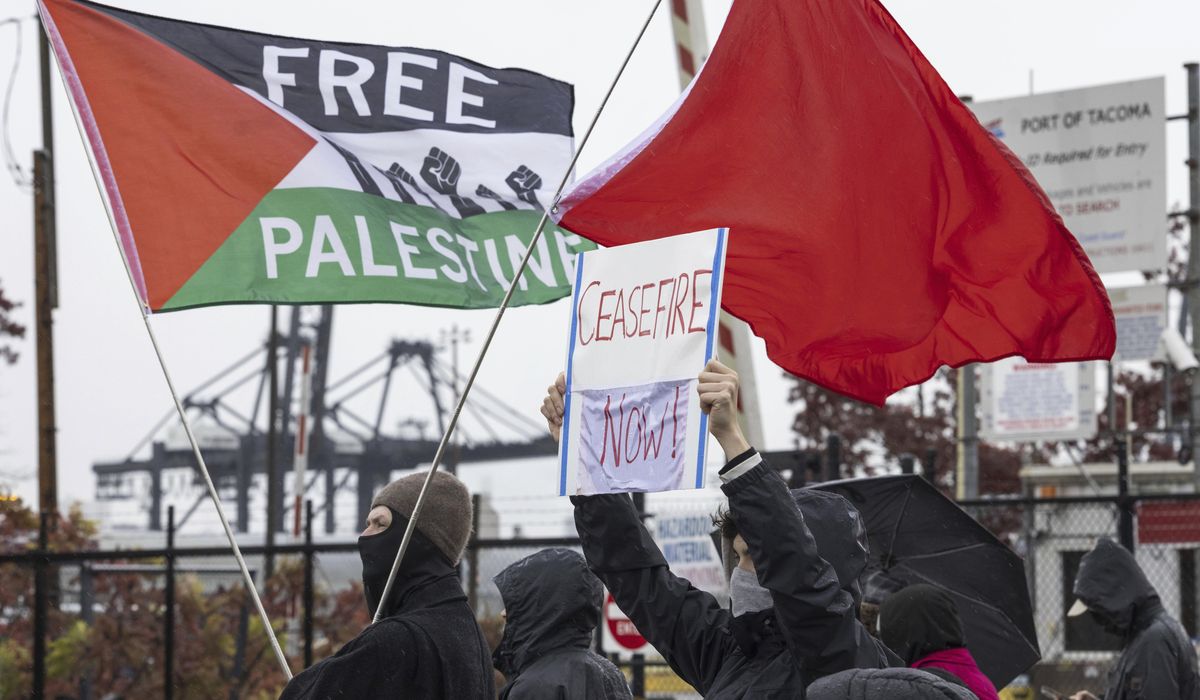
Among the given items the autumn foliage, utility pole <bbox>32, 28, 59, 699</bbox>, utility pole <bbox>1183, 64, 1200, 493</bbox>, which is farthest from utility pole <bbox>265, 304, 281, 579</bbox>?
utility pole <bbox>1183, 64, 1200, 493</bbox>

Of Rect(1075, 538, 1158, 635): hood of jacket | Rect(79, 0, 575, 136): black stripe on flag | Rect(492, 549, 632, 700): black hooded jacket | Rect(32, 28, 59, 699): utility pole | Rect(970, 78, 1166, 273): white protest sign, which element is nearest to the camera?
Rect(492, 549, 632, 700): black hooded jacket

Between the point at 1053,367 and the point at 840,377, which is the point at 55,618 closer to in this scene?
the point at 840,377

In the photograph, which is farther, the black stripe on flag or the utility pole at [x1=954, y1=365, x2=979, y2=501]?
the utility pole at [x1=954, y1=365, x2=979, y2=501]

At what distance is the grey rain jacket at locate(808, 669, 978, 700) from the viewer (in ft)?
8.20

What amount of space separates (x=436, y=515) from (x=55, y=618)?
26.9ft

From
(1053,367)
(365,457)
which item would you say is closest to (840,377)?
(1053,367)

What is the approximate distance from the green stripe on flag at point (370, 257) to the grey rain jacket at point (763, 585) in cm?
159

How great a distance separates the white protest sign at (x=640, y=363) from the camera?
12.6 ft

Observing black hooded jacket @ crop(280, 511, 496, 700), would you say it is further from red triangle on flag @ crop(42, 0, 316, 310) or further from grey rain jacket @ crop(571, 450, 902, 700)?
red triangle on flag @ crop(42, 0, 316, 310)

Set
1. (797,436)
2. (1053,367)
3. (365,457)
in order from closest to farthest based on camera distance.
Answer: (1053,367), (797,436), (365,457)

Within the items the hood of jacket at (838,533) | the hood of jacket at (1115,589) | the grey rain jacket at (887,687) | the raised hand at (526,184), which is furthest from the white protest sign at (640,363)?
the hood of jacket at (1115,589)

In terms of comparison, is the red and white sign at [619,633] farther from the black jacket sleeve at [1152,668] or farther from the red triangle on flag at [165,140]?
the red triangle on flag at [165,140]

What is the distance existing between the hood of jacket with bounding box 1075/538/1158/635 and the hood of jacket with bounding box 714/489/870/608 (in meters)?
3.13

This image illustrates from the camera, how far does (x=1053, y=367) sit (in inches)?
789
